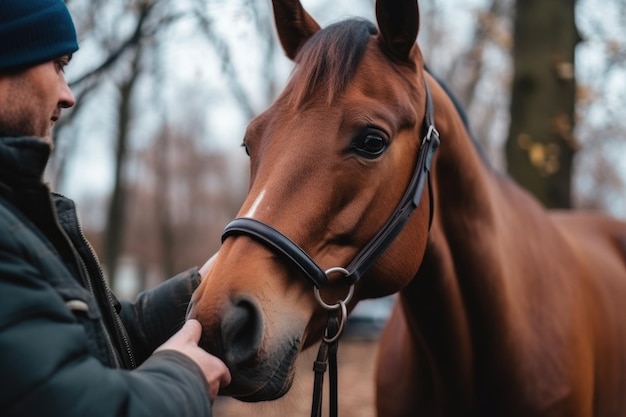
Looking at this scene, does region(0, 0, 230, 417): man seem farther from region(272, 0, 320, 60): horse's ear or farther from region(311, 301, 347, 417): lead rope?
region(272, 0, 320, 60): horse's ear

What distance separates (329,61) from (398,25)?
341 millimetres

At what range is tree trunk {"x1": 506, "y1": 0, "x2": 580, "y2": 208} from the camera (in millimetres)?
6289

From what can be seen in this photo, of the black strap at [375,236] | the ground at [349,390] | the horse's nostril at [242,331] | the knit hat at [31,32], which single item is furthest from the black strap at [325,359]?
the ground at [349,390]

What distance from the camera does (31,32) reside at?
1676mm

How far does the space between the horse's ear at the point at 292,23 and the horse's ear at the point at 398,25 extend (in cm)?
42

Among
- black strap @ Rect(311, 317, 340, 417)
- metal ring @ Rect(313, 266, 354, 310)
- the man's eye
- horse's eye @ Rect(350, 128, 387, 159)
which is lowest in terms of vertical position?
black strap @ Rect(311, 317, 340, 417)

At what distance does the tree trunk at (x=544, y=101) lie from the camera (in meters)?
6.29

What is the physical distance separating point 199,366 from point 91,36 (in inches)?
204

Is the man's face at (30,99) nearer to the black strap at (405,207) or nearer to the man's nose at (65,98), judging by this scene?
the man's nose at (65,98)

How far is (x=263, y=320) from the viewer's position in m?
1.86

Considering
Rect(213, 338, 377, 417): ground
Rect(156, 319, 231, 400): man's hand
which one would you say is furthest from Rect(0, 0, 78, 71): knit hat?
A: Rect(213, 338, 377, 417): ground

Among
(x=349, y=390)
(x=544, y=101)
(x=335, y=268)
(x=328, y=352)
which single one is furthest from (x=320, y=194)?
(x=349, y=390)

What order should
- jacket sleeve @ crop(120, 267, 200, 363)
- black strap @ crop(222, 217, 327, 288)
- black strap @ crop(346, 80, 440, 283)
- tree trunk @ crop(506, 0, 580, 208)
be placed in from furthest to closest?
1. tree trunk @ crop(506, 0, 580, 208)
2. jacket sleeve @ crop(120, 267, 200, 363)
3. black strap @ crop(346, 80, 440, 283)
4. black strap @ crop(222, 217, 327, 288)

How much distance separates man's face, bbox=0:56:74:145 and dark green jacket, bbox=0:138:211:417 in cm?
14
